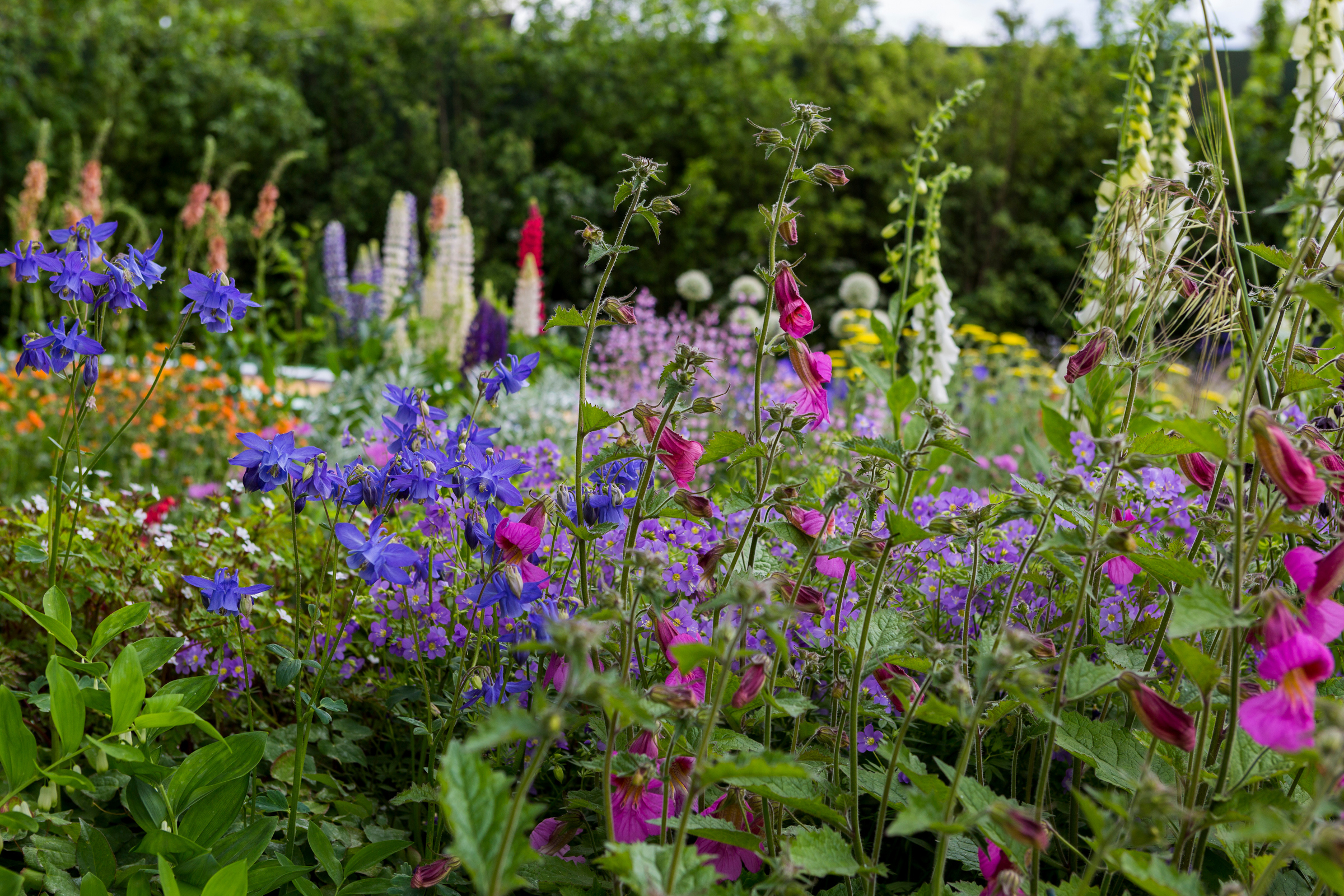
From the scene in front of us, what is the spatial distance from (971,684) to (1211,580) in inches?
16.0

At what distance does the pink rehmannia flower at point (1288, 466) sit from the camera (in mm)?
764

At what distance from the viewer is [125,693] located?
107 centimetres

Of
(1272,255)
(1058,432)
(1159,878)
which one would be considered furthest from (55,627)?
(1058,432)

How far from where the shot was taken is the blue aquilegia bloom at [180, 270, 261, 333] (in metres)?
1.29

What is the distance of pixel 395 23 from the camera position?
12.7m

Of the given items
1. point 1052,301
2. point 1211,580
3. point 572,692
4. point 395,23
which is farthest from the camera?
point 395,23

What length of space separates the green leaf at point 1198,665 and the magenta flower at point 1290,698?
71 mm

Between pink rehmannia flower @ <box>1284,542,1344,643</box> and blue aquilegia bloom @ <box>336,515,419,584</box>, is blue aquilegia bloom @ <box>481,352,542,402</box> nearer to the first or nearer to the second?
blue aquilegia bloom @ <box>336,515,419,584</box>

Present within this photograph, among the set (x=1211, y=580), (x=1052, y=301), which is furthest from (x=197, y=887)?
(x=1052, y=301)

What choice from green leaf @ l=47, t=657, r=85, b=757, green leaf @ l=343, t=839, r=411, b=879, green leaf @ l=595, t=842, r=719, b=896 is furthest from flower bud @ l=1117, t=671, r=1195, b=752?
green leaf @ l=47, t=657, r=85, b=757

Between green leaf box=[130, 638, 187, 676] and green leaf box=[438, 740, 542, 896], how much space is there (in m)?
0.64

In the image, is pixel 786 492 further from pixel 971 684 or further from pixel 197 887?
pixel 197 887

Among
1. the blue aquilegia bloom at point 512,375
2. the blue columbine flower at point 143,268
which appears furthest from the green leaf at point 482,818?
the blue columbine flower at point 143,268

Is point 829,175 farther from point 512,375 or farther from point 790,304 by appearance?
point 512,375
